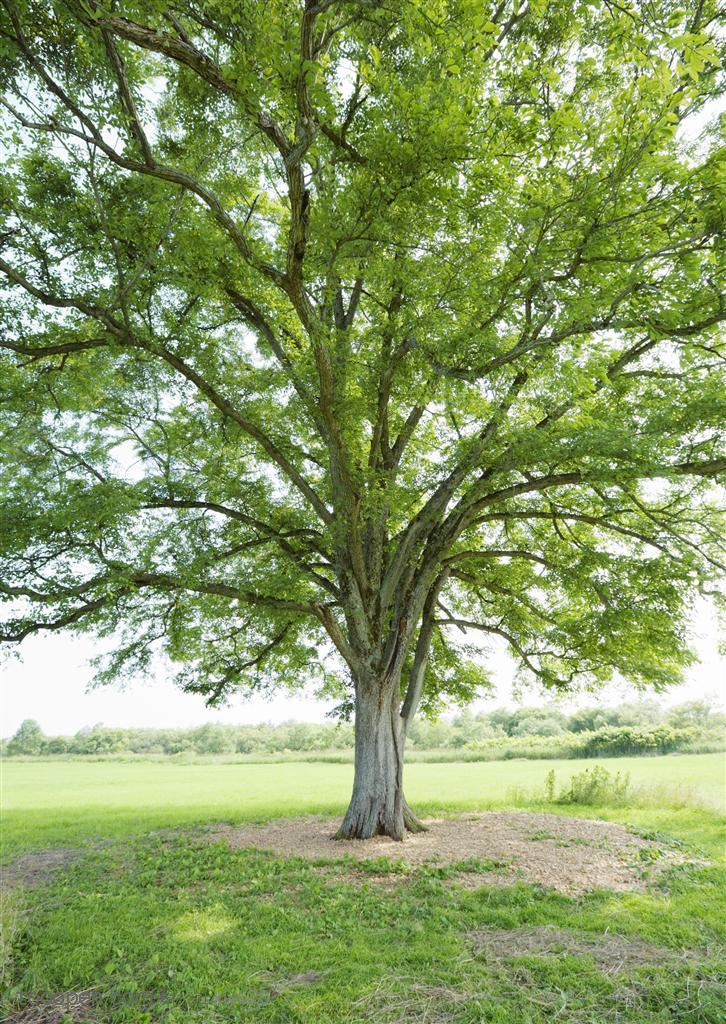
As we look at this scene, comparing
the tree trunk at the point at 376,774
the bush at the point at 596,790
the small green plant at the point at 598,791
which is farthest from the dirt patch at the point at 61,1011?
the small green plant at the point at 598,791

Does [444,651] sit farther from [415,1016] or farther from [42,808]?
[42,808]

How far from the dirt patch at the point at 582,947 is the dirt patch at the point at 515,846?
176 cm

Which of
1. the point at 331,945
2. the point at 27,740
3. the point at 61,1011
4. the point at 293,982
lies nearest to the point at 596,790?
the point at 331,945

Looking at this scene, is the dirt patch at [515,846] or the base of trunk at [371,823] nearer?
the dirt patch at [515,846]

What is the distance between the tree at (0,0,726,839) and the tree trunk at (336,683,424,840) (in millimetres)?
60

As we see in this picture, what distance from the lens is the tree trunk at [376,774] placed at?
36.3 feet

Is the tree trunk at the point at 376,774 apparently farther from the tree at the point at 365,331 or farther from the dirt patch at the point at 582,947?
the dirt patch at the point at 582,947

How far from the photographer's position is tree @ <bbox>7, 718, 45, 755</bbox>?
46.1 m

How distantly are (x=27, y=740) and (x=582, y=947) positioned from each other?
51447 mm

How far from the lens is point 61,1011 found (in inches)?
187

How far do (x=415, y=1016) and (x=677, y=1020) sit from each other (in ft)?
5.87

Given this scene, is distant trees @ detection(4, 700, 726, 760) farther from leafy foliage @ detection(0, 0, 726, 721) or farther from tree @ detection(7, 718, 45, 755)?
leafy foliage @ detection(0, 0, 726, 721)

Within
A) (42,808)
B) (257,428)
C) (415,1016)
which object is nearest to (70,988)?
(415,1016)

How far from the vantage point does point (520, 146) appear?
7.23 m
